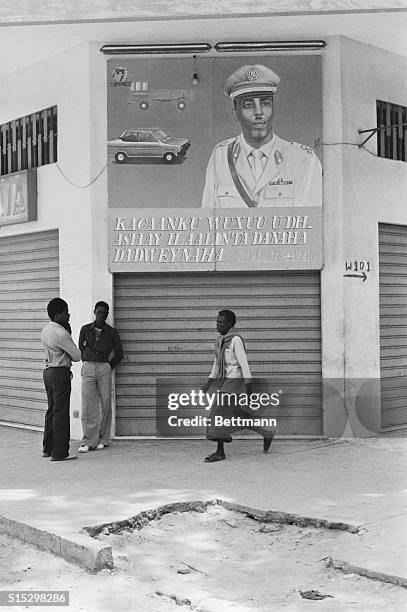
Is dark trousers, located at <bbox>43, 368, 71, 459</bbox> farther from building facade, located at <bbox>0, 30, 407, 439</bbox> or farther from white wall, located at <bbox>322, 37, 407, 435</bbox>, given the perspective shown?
white wall, located at <bbox>322, 37, 407, 435</bbox>

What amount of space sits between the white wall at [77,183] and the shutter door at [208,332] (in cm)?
46

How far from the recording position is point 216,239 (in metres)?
9.29

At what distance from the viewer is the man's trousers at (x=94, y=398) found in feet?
29.2

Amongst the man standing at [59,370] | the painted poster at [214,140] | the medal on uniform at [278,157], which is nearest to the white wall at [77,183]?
the painted poster at [214,140]

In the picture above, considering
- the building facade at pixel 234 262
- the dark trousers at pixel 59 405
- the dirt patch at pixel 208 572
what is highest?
the building facade at pixel 234 262

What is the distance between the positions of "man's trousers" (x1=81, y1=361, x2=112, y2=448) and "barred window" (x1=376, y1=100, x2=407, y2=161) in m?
4.43

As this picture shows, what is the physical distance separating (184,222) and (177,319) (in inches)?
47.5

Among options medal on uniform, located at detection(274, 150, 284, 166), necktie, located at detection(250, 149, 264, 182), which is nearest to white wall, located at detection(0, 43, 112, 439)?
necktie, located at detection(250, 149, 264, 182)

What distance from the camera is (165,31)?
911 cm

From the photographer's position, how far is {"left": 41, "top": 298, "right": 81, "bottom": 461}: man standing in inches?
322

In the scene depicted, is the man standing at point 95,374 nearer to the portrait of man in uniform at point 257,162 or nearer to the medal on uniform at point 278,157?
the portrait of man in uniform at point 257,162

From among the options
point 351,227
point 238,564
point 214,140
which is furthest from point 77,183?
point 238,564

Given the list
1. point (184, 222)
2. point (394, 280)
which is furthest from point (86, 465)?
point (394, 280)

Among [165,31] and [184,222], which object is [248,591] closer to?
[184,222]
